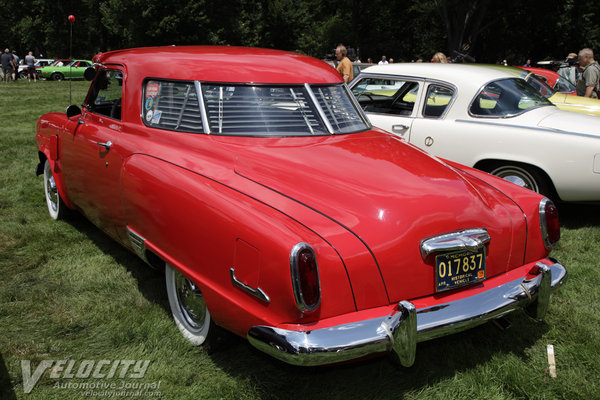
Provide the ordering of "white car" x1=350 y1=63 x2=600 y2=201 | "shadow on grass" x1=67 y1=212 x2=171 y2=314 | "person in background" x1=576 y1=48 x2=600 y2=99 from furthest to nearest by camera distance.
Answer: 1. "person in background" x1=576 y1=48 x2=600 y2=99
2. "white car" x1=350 y1=63 x2=600 y2=201
3. "shadow on grass" x1=67 y1=212 x2=171 y2=314

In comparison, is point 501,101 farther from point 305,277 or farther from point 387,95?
point 305,277

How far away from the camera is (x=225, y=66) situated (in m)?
3.48

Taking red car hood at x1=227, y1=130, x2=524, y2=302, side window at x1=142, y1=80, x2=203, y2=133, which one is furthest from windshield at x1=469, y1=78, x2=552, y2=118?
side window at x1=142, y1=80, x2=203, y2=133

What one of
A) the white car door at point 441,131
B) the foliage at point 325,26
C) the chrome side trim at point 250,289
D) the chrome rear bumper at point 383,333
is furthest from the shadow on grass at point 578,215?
the foliage at point 325,26

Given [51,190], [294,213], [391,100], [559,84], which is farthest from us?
[559,84]

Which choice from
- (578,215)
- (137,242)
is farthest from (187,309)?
(578,215)

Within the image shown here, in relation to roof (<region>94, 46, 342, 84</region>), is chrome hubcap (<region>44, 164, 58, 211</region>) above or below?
below

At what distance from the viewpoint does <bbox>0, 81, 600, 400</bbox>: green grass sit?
8.95 ft

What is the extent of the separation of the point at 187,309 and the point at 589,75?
891cm

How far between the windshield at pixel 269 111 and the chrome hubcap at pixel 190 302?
934 mm

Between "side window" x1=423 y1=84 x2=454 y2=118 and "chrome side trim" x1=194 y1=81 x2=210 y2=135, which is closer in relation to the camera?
"chrome side trim" x1=194 y1=81 x2=210 y2=135

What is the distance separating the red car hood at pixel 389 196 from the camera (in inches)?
97.5

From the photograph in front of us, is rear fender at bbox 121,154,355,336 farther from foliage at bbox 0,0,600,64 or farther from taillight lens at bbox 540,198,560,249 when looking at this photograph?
foliage at bbox 0,0,600,64

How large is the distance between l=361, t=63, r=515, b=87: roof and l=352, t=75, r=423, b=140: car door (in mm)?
105
